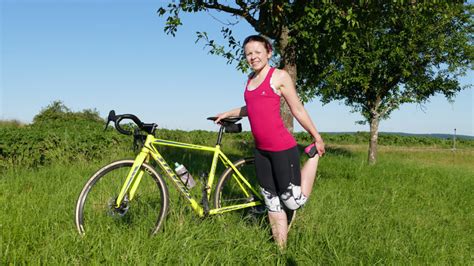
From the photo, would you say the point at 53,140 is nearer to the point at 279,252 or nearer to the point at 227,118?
the point at 227,118

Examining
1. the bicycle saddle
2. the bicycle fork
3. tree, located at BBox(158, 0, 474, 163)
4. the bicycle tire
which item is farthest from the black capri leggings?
tree, located at BBox(158, 0, 474, 163)

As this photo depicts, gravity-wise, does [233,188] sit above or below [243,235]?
above

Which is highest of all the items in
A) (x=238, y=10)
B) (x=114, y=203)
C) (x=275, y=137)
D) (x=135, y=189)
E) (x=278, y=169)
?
(x=238, y=10)

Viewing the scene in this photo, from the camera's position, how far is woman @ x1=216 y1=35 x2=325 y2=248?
3.75 metres

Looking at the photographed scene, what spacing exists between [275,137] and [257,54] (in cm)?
82

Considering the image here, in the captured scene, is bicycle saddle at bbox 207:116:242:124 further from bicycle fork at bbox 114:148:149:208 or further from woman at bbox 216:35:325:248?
bicycle fork at bbox 114:148:149:208

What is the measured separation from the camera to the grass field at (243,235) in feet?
11.0

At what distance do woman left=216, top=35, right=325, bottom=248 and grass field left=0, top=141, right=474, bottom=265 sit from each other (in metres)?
0.44

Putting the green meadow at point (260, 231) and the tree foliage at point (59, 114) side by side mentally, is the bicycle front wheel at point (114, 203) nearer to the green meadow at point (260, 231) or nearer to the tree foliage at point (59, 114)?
the green meadow at point (260, 231)

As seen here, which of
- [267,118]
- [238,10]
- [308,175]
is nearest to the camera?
[267,118]

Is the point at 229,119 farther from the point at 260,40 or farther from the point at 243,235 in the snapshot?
the point at 243,235

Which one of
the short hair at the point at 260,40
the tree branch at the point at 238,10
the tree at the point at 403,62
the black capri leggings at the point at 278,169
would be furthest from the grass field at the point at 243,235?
the tree at the point at 403,62

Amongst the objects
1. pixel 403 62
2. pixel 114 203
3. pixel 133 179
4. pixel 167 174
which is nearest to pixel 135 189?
pixel 133 179

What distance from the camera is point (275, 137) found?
3.79 m
